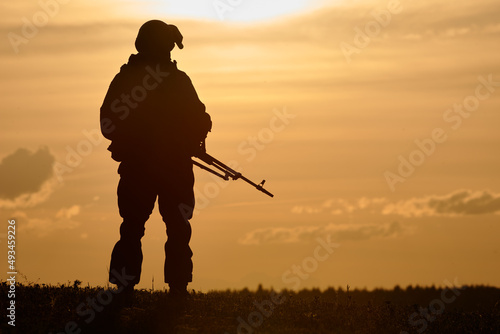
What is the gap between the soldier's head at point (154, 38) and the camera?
13.4 m

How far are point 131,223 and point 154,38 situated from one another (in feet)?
9.45

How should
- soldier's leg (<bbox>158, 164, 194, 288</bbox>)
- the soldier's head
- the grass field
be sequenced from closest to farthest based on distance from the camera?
the grass field, the soldier's head, soldier's leg (<bbox>158, 164, 194, 288</bbox>)

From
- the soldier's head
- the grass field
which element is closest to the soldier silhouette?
the soldier's head

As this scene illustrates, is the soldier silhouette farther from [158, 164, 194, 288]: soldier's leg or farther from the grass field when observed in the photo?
the grass field

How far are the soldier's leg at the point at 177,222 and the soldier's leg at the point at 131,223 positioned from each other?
267 millimetres

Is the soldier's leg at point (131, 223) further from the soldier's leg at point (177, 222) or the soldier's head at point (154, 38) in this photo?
the soldier's head at point (154, 38)

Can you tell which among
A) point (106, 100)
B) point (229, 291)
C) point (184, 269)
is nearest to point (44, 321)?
point (184, 269)

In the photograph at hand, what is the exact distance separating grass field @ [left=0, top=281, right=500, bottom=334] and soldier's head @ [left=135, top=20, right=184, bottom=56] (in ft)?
12.5

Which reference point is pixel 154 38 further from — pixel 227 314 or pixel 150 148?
pixel 227 314

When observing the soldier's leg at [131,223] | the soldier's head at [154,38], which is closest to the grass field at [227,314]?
the soldier's leg at [131,223]

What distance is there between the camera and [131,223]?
526 inches

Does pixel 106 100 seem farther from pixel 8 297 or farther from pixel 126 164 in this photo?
pixel 8 297

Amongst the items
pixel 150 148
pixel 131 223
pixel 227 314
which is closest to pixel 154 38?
pixel 150 148

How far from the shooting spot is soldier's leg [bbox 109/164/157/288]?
1329cm
